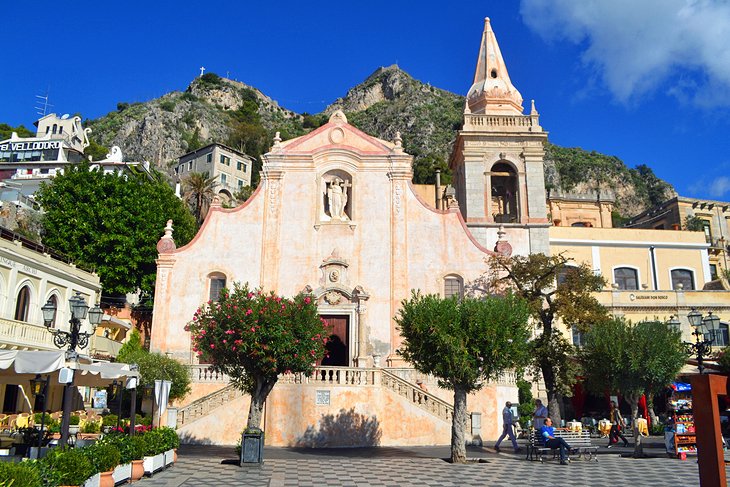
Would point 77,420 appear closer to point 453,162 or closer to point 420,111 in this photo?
point 453,162

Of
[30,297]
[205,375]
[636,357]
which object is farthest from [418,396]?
[30,297]

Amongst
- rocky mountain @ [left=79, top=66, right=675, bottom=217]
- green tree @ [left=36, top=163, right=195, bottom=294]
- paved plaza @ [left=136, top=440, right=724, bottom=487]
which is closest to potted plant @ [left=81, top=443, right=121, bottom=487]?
paved plaza @ [left=136, top=440, right=724, bottom=487]

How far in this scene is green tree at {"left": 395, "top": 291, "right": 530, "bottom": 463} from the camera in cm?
1886

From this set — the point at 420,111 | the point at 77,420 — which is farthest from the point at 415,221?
the point at 420,111

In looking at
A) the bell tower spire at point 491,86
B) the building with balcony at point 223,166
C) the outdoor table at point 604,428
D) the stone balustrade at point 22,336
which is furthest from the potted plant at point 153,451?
the building with balcony at point 223,166

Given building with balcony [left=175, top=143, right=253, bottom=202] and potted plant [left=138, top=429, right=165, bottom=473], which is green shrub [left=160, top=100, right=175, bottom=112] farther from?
potted plant [left=138, top=429, right=165, bottom=473]

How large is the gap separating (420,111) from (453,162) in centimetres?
8005

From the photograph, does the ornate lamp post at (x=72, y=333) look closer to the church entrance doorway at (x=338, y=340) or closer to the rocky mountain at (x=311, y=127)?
the church entrance doorway at (x=338, y=340)

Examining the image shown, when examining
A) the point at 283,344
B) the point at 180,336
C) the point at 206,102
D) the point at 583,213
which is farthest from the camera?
the point at 206,102

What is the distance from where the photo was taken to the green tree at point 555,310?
27.0 meters

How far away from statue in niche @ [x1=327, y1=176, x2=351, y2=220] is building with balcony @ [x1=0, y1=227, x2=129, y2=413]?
1330 cm

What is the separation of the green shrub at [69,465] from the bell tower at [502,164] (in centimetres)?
2566

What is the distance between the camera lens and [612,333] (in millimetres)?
22328

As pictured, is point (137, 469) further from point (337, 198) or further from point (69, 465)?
point (337, 198)
